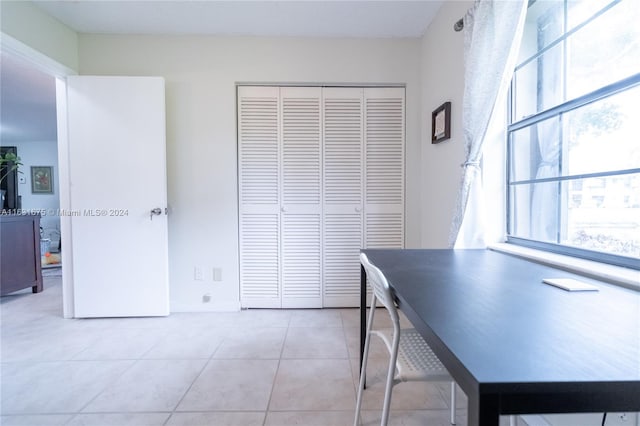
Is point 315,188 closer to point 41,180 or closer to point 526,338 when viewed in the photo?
point 526,338

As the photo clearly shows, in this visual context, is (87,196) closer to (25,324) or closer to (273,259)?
(25,324)

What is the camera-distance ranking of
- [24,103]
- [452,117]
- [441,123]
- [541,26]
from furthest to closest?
[24,103] < [441,123] < [452,117] < [541,26]

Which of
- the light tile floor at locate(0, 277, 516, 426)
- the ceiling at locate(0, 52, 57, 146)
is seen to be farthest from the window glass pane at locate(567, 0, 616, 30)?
the ceiling at locate(0, 52, 57, 146)

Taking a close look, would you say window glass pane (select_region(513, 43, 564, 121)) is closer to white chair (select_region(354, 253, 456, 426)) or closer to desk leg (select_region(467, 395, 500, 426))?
white chair (select_region(354, 253, 456, 426))

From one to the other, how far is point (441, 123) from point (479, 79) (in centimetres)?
56

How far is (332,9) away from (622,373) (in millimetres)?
2497

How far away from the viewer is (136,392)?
150cm

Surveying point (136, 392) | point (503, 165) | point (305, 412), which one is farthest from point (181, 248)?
point (503, 165)

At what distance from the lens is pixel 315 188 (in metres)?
2.60

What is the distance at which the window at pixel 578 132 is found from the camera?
3.48 feet

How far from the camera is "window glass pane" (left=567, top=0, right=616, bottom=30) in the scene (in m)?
1.16

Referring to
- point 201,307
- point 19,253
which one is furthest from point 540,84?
point 19,253

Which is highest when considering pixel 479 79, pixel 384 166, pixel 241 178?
pixel 479 79

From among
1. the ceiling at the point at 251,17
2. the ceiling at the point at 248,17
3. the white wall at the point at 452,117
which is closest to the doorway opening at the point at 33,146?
the ceiling at the point at 248,17
